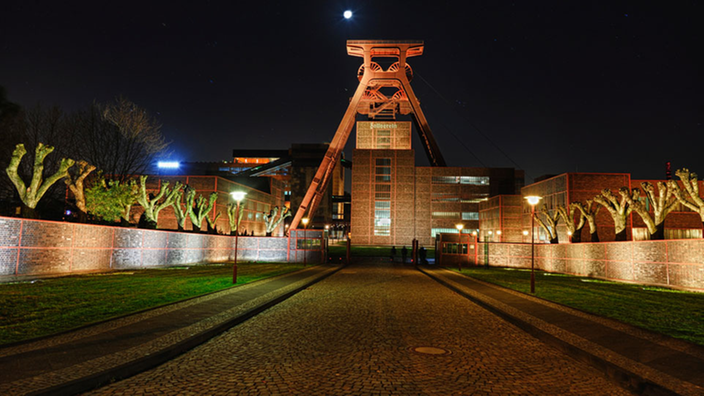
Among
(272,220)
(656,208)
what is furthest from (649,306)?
(272,220)

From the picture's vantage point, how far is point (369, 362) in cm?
691

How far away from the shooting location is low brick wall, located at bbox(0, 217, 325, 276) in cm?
1805

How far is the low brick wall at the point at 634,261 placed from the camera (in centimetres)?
1852

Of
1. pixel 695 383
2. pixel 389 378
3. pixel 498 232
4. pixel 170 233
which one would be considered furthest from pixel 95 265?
pixel 498 232

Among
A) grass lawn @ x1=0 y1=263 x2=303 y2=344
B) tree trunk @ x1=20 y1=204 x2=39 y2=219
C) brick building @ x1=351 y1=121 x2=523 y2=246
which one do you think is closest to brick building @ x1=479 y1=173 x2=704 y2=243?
brick building @ x1=351 y1=121 x2=523 y2=246

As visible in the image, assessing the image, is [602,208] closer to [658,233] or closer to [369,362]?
[658,233]

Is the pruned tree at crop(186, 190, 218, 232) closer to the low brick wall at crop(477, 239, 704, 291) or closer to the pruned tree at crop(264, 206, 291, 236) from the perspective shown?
the pruned tree at crop(264, 206, 291, 236)

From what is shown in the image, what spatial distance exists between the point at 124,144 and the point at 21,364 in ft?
131

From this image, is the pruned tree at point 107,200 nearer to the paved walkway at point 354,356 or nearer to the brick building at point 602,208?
the paved walkway at point 354,356

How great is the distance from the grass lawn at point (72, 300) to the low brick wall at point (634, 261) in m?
19.1

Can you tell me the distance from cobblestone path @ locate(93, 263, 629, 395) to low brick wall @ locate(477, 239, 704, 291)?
41.2ft

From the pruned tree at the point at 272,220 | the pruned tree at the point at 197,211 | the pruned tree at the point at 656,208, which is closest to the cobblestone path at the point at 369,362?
the pruned tree at the point at 656,208

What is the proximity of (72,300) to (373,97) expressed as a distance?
9077 centimetres

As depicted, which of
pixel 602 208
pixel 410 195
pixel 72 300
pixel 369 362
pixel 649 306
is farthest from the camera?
pixel 410 195
